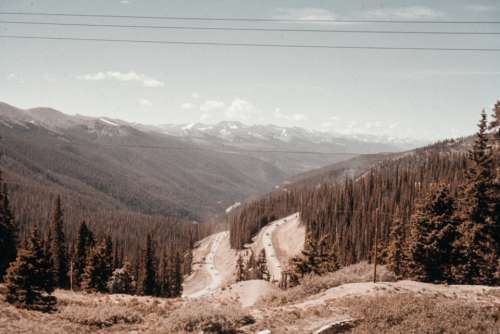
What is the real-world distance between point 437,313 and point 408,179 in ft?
406

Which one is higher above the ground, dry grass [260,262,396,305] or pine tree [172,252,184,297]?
dry grass [260,262,396,305]

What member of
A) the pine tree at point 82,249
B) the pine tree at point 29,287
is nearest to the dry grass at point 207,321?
the pine tree at point 29,287

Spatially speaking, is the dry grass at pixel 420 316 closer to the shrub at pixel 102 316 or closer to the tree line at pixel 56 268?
the shrub at pixel 102 316

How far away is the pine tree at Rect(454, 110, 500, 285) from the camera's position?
33.6m

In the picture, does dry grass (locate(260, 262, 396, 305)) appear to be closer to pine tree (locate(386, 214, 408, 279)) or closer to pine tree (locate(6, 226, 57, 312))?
pine tree (locate(6, 226, 57, 312))

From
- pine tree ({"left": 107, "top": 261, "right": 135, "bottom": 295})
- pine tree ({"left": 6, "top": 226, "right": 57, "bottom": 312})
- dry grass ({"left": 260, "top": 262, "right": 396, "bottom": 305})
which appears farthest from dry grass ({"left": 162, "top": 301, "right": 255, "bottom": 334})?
pine tree ({"left": 107, "top": 261, "right": 135, "bottom": 295})

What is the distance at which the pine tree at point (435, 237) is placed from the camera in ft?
116

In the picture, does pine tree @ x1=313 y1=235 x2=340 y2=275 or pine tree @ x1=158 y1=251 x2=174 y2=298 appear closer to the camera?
pine tree @ x1=313 y1=235 x2=340 y2=275

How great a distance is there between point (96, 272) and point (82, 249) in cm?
1171

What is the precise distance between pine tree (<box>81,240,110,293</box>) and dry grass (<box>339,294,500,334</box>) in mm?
42564

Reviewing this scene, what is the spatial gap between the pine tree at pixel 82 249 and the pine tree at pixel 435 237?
50.2m

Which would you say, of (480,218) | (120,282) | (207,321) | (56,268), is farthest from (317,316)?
(120,282)

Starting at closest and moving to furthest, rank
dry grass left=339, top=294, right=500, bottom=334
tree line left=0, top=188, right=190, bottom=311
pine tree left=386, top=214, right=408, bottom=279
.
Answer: dry grass left=339, top=294, right=500, bottom=334 < tree line left=0, top=188, right=190, bottom=311 < pine tree left=386, top=214, right=408, bottom=279

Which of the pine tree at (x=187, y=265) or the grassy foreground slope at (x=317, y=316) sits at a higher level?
the grassy foreground slope at (x=317, y=316)
